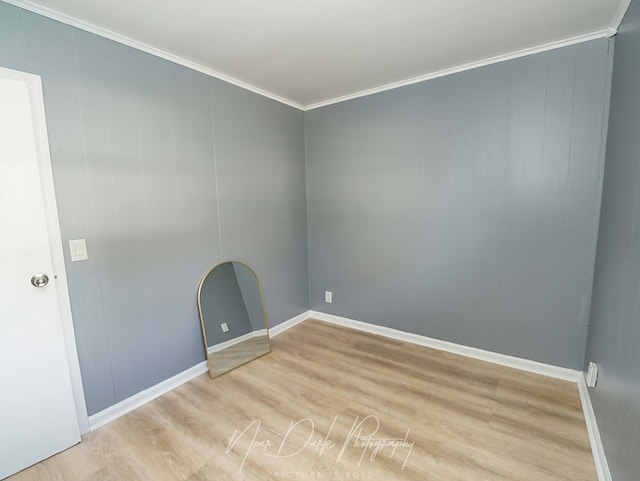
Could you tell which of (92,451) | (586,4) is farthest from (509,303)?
(92,451)

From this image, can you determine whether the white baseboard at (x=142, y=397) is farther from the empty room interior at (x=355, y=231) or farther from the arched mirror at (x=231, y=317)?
the arched mirror at (x=231, y=317)

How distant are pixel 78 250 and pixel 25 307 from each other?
371 mm

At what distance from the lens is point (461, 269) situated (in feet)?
8.07

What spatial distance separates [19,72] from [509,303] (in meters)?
3.48

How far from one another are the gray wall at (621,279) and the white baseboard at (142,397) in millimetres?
2538

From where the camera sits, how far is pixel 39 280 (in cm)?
152

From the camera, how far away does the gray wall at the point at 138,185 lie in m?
1.62

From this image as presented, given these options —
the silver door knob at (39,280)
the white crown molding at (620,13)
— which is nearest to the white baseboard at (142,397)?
the silver door knob at (39,280)

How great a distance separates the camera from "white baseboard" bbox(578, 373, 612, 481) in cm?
138

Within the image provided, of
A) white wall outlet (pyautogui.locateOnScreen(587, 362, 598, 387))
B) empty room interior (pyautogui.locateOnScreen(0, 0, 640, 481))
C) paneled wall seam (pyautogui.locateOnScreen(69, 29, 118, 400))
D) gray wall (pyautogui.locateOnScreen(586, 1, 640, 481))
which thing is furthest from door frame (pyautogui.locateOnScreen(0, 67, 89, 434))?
white wall outlet (pyautogui.locateOnScreen(587, 362, 598, 387))

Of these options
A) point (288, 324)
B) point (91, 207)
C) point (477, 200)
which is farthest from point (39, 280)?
point (477, 200)

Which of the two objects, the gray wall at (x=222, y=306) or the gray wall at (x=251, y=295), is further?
the gray wall at (x=251, y=295)

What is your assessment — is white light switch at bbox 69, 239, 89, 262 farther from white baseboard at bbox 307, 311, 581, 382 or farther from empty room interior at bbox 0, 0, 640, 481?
white baseboard at bbox 307, 311, 581, 382

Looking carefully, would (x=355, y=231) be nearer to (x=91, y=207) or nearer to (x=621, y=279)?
(x=621, y=279)
